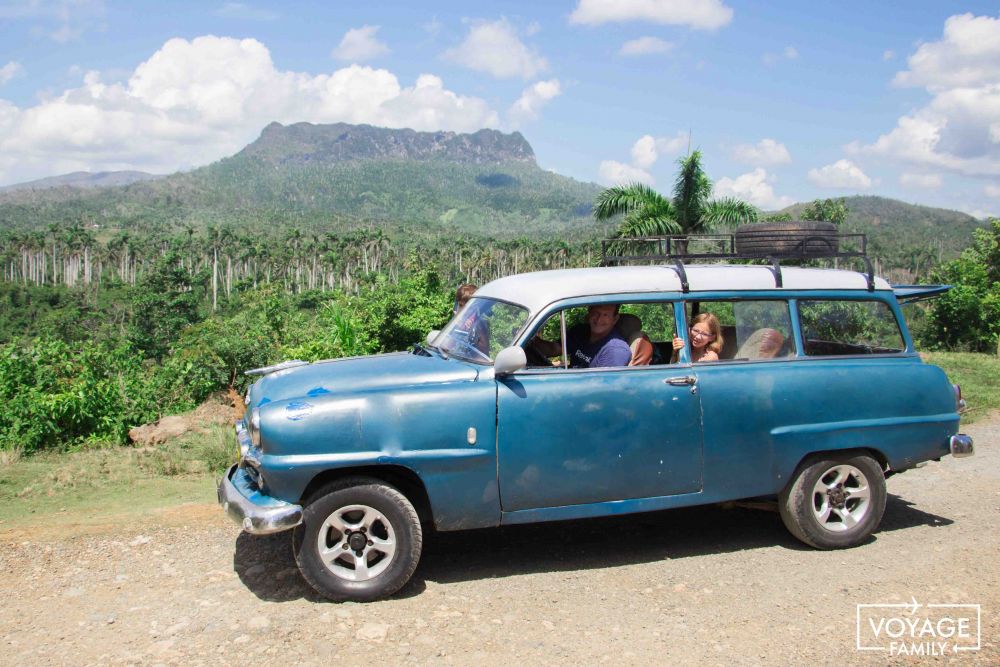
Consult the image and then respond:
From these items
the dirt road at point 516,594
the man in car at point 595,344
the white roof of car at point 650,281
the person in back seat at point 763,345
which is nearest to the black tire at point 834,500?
the dirt road at point 516,594

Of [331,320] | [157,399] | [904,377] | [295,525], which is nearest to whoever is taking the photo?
[295,525]

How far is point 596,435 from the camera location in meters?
4.96

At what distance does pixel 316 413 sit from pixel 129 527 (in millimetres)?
2432

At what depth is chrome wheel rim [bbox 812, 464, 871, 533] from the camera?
553 cm

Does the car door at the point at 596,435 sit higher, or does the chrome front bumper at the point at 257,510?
the car door at the point at 596,435

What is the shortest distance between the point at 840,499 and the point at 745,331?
135 cm

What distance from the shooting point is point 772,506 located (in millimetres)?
5645

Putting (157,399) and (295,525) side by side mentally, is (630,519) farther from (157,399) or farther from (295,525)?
(157,399)

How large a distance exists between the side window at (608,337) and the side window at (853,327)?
1.13 meters

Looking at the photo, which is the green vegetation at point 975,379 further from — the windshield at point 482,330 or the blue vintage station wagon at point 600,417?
the windshield at point 482,330

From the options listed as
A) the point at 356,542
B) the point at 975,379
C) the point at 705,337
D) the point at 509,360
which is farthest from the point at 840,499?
the point at 975,379

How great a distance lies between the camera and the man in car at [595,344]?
5305 mm

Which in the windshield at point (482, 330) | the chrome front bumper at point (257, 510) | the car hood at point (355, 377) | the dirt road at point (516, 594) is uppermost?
the windshield at point (482, 330)

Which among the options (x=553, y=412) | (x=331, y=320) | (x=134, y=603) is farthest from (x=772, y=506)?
(x=331, y=320)
